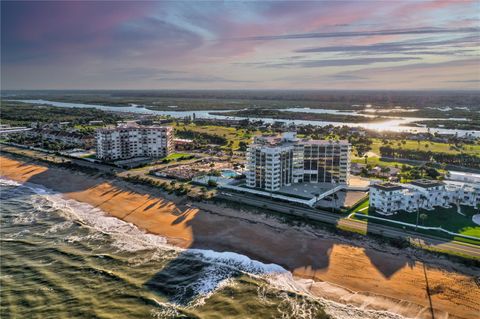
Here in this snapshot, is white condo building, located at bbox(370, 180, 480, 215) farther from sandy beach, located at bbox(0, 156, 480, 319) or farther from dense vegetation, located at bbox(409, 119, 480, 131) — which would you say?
dense vegetation, located at bbox(409, 119, 480, 131)

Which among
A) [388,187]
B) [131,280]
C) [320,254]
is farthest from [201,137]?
[131,280]

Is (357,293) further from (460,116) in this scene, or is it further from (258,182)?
(460,116)

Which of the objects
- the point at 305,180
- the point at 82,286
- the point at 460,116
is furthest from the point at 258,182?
the point at 460,116

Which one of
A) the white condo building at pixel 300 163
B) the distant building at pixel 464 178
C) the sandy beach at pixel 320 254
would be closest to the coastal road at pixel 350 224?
the sandy beach at pixel 320 254

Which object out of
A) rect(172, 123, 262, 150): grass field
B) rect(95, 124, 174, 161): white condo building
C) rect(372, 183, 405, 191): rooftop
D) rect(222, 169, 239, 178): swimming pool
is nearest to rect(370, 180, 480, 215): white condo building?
rect(372, 183, 405, 191): rooftop

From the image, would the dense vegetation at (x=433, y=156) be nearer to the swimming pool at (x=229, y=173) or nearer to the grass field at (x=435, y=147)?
the grass field at (x=435, y=147)
